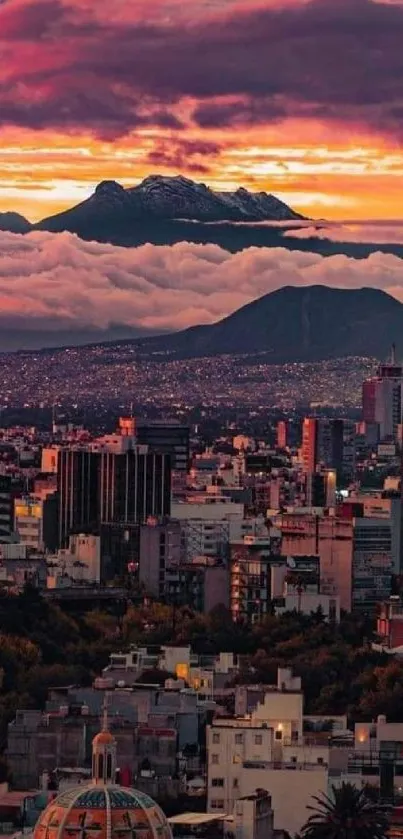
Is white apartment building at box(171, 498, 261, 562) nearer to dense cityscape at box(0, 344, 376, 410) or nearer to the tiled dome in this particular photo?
the tiled dome

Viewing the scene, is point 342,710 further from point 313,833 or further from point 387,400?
point 387,400

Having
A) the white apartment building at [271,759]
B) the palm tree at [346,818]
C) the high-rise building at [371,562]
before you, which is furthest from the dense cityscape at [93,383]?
the palm tree at [346,818]

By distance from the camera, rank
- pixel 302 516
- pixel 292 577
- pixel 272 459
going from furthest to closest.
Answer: pixel 272 459 → pixel 302 516 → pixel 292 577

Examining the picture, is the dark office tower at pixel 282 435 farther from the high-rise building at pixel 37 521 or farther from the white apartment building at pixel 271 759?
the white apartment building at pixel 271 759

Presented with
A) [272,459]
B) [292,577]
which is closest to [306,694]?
[292,577]

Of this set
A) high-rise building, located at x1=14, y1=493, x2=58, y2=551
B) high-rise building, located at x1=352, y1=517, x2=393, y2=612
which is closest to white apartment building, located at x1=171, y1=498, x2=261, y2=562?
high-rise building, located at x1=352, y1=517, x2=393, y2=612

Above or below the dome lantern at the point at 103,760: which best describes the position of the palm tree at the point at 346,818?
below
